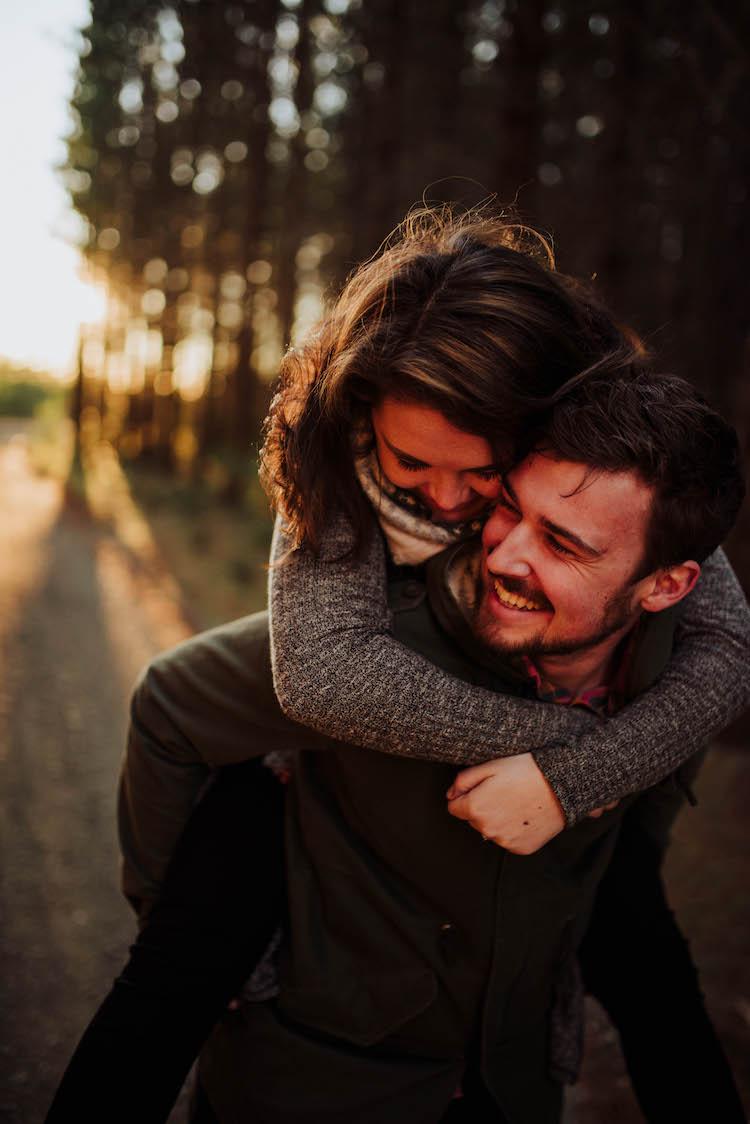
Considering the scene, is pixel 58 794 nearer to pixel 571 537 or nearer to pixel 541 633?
pixel 541 633

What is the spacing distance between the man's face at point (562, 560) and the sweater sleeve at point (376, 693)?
0.16 metres

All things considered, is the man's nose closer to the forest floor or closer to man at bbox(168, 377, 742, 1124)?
man at bbox(168, 377, 742, 1124)

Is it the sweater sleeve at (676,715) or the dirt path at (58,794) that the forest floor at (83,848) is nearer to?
the dirt path at (58,794)

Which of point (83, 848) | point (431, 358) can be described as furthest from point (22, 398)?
point (431, 358)

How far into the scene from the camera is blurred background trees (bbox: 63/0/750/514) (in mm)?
6852

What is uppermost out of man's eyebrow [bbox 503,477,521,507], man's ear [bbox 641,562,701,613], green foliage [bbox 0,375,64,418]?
green foliage [bbox 0,375,64,418]

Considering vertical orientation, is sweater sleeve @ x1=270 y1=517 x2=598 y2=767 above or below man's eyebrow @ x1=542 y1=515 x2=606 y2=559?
below

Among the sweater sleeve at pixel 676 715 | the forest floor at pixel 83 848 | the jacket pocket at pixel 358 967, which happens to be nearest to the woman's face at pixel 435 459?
the sweater sleeve at pixel 676 715

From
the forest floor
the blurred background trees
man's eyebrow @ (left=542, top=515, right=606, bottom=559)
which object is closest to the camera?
man's eyebrow @ (left=542, top=515, right=606, bottom=559)

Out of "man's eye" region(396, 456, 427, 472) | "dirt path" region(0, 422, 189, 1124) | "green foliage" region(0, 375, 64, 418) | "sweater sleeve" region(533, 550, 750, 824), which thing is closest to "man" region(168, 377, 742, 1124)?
"sweater sleeve" region(533, 550, 750, 824)

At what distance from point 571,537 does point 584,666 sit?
0.44 metres

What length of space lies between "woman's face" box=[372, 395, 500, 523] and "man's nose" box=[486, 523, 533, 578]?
9.6 inches

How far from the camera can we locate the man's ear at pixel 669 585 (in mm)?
1925

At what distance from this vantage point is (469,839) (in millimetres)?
1871
